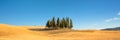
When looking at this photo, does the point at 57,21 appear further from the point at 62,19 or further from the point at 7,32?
the point at 7,32

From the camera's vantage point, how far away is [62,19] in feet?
274

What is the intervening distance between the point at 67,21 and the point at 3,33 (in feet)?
160

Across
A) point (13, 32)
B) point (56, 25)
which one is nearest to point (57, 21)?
point (56, 25)

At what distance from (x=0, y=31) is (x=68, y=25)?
49294 mm

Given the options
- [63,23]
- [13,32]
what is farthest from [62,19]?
[13,32]

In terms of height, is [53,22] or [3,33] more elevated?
[53,22]

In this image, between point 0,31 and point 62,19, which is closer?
point 0,31

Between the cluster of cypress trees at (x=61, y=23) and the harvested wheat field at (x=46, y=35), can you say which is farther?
the cluster of cypress trees at (x=61, y=23)

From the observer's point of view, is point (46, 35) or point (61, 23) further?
point (61, 23)

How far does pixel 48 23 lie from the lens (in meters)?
86.5

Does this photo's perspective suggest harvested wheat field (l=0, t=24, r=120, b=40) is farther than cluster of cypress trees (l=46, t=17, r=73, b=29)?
No

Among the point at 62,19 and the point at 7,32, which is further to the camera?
the point at 62,19

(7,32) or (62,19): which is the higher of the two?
(62,19)

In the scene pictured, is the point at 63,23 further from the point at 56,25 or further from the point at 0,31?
the point at 0,31
